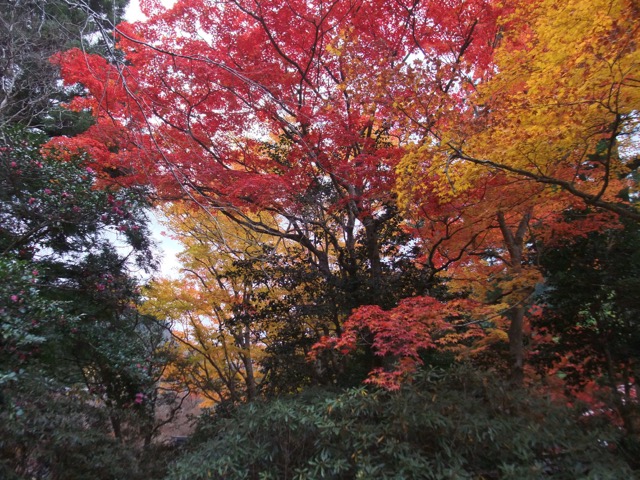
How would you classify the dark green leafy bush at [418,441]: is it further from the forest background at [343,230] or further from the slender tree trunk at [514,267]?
the slender tree trunk at [514,267]

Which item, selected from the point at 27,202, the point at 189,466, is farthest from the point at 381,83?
the point at 27,202

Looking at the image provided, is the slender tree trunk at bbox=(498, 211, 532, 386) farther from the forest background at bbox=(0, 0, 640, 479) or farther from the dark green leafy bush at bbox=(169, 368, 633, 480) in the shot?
the dark green leafy bush at bbox=(169, 368, 633, 480)

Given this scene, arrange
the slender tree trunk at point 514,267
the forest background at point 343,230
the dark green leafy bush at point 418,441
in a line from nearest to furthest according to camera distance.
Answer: the dark green leafy bush at point 418,441 → the forest background at point 343,230 → the slender tree trunk at point 514,267

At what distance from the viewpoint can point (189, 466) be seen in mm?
3389

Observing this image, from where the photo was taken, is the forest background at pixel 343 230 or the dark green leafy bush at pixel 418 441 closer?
the dark green leafy bush at pixel 418 441

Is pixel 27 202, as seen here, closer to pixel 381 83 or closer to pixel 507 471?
pixel 381 83

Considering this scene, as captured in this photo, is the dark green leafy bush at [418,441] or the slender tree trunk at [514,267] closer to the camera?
the dark green leafy bush at [418,441]

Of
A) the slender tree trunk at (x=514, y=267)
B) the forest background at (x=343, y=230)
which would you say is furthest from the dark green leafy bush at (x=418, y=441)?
the slender tree trunk at (x=514, y=267)

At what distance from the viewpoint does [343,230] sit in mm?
7750

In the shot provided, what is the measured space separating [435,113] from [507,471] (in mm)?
3694

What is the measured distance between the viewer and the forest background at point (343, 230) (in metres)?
3.30

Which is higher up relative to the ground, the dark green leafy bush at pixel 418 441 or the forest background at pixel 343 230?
the forest background at pixel 343 230

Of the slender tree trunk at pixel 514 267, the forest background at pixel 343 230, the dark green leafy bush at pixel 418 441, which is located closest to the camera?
the dark green leafy bush at pixel 418 441

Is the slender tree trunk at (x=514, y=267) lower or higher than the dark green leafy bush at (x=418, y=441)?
higher
